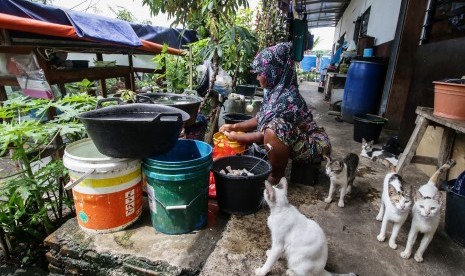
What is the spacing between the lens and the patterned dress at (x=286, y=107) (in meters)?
2.38

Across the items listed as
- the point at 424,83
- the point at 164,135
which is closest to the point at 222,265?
the point at 164,135

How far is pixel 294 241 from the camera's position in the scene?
4.64ft

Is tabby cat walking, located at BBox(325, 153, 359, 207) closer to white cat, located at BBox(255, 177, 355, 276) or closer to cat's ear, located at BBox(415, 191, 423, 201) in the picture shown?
cat's ear, located at BBox(415, 191, 423, 201)

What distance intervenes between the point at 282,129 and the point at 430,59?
2.32m

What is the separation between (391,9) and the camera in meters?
5.17

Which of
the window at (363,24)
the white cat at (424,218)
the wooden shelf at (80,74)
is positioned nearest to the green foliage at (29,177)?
the wooden shelf at (80,74)

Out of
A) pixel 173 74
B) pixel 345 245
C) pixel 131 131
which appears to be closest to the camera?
pixel 131 131

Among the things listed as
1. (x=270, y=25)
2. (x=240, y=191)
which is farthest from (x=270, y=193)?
(x=270, y=25)

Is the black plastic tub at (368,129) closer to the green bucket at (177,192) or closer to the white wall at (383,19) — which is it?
the white wall at (383,19)

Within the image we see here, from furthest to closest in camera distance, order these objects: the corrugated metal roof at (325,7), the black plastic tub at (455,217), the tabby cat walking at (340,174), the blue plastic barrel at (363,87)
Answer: the corrugated metal roof at (325,7) → the blue plastic barrel at (363,87) → the tabby cat walking at (340,174) → the black plastic tub at (455,217)

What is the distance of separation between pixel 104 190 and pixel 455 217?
2444 millimetres

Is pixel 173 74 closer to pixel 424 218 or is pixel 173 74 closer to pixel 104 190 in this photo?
pixel 104 190

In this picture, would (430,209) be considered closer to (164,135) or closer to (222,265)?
(222,265)

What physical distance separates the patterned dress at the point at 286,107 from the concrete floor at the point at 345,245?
421 mm
